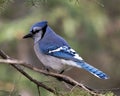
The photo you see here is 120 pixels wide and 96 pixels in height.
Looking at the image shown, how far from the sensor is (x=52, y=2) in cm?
843

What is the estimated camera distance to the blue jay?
4.08 m

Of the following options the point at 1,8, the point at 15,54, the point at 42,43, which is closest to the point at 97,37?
the point at 15,54

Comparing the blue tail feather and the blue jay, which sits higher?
the blue tail feather

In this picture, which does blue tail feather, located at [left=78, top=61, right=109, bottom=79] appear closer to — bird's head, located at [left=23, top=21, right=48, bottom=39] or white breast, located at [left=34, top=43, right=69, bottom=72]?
white breast, located at [left=34, top=43, right=69, bottom=72]

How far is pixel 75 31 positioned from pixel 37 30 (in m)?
4.50

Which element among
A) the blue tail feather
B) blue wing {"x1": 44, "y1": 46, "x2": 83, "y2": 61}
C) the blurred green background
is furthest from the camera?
the blurred green background

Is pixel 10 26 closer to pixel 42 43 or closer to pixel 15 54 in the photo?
pixel 15 54

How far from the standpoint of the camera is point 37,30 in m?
4.22

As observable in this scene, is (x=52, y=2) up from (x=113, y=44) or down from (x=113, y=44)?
up

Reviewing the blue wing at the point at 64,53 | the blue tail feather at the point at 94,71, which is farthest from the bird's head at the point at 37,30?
the blue tail feather at the point at 94,71

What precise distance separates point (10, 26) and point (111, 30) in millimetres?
2455

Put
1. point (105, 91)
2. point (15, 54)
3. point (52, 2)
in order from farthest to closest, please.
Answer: point (15, 54) → point (52, 2) → point (105, 91)

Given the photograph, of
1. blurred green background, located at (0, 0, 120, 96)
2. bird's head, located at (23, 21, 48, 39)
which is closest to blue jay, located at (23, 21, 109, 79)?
bird's head, located at (23, 21, 48, 39)

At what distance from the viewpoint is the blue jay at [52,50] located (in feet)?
13.4
